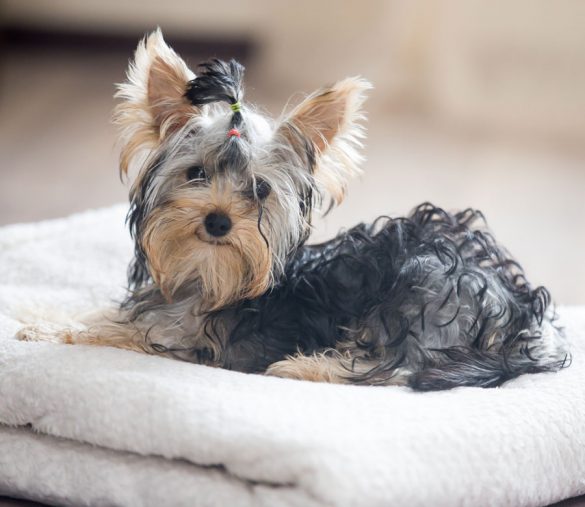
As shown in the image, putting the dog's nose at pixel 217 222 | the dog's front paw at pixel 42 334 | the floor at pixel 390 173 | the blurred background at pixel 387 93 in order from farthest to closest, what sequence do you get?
1. the blurred background at pixel 387 93
2. the floor at pixel 390 173
3. the dog's front paw at pixel 42 334
4. the dog's nose at pixel 217 222

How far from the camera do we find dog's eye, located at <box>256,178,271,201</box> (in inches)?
105

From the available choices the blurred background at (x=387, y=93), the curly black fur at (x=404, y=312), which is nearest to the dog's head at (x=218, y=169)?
the curly black fur at (x=404, y=312)

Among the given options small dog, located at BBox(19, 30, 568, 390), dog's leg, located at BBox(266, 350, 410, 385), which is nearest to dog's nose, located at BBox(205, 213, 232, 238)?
small dog, located at BBox(19, 30, 568, 390)

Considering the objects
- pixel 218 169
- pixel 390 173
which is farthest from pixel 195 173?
pixel 390 173

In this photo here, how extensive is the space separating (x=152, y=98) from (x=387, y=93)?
6.03 m

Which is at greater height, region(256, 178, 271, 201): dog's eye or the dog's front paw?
region(256, 178, 271, 201): dog's eye

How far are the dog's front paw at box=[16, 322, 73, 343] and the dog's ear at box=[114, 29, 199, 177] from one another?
0.50 metres

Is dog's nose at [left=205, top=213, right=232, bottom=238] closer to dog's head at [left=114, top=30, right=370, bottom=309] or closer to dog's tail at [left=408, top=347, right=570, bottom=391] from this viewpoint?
dog's head at [left=114, top=30, right=370, bottom=309]

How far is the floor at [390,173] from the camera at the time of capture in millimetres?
5309

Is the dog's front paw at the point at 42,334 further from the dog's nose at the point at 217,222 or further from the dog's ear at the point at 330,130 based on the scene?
the dog's ear at the point at 330,130

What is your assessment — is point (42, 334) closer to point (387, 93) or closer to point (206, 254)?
point (206, 254)

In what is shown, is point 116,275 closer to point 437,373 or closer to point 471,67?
point 437,373

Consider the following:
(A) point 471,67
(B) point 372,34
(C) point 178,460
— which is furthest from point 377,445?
(B) point 372,34

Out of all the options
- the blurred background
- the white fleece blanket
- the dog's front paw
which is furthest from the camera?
the blurred background
